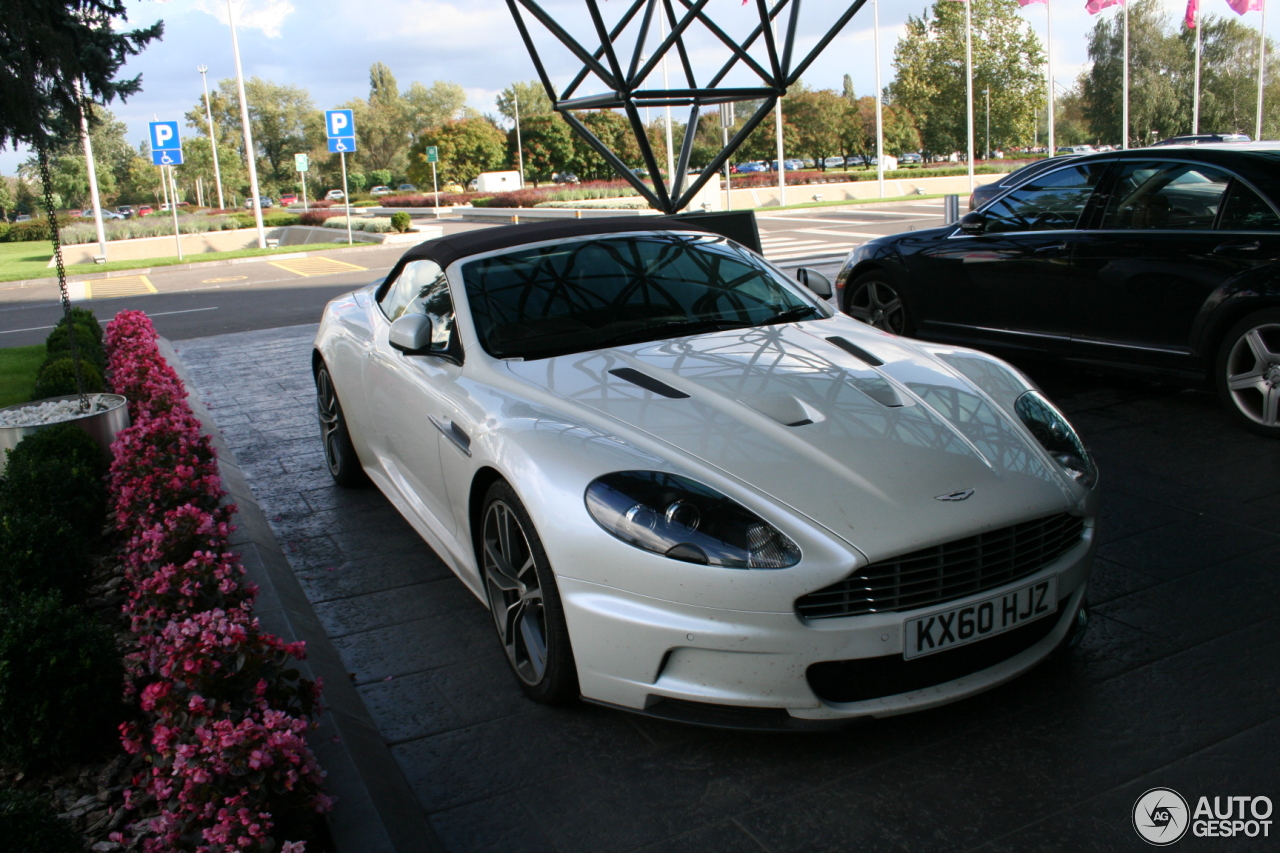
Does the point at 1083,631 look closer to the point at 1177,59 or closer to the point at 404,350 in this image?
the point at 404,350

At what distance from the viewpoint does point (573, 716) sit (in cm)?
→ 320

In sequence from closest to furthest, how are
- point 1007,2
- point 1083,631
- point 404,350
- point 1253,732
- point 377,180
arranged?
point 1253,732 < point 1083,631 < point 404,350 < point 1007,2 < point 377,180

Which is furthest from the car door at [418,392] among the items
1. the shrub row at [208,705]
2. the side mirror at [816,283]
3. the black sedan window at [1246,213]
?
the black sedan window at [1246,213]

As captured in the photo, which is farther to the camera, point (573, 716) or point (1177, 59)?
point (1177, 59)

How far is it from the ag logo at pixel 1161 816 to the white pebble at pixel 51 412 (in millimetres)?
5111

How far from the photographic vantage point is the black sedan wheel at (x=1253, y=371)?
545 cm

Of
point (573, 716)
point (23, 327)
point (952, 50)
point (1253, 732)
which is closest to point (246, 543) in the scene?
point (573, 716)

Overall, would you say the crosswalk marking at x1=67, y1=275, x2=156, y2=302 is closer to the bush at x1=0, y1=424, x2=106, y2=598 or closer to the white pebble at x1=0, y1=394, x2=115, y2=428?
the white pebble at x1=0, y1=394, x2=115, y2=428

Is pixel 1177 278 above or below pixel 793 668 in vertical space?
above

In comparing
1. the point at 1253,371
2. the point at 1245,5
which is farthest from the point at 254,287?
the point at 1245,5

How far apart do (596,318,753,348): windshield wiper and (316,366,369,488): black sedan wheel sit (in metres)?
2.13

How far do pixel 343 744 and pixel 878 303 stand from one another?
20.3ft

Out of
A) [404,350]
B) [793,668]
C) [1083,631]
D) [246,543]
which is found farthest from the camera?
[246,543]

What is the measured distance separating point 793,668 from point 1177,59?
77103 mm
